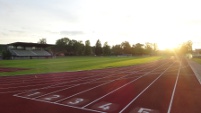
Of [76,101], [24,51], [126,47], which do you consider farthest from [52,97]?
[126,47]

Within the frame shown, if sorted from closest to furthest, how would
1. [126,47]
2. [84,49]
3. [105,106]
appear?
[105,106], [84,49], [126,47]

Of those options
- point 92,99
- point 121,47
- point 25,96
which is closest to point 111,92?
point 92,99

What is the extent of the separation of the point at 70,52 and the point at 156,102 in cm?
10604

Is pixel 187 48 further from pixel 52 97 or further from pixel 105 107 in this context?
pixel 105 107

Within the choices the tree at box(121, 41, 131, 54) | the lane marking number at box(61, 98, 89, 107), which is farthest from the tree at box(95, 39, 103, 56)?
the lane marking number at box(61, 98, 89, 107)

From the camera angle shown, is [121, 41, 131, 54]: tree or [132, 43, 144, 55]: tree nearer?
[132, 43, 144, 55]: tree

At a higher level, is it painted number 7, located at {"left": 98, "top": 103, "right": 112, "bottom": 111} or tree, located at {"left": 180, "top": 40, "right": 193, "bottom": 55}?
tree, located at {"left": 180, "top": 40, "right": 193, "bottom": 55}

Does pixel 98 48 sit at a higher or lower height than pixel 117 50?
higher

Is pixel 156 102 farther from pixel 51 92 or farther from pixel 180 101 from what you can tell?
pixel 51 92

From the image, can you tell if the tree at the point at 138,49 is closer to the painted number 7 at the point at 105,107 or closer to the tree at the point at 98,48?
the tree at the point at 98,48

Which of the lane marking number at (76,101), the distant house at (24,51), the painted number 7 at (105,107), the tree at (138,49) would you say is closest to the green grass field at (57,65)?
the lane marking number at (76,101)

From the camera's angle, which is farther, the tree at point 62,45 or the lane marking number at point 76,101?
the tree at point 62,45

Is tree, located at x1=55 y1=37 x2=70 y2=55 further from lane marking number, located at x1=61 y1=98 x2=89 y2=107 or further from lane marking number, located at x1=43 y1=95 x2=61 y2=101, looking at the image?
lane marking number, located at x1=61 y1=98 x2=89 y2=107

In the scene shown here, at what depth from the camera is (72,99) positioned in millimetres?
10711
